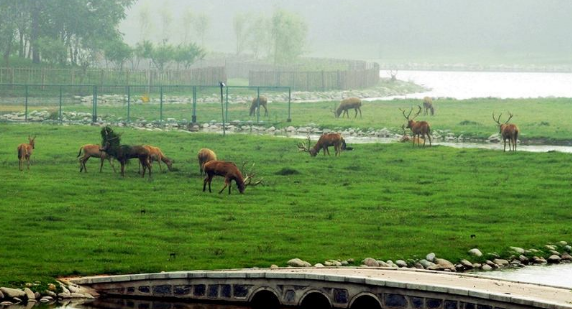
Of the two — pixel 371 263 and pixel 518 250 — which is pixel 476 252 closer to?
pixel 518 250

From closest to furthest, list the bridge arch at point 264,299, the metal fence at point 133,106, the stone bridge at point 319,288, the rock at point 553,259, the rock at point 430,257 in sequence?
the stone bridge at point 319,288 → the bridge arch at point 264,299 → the rock at point 430,257 → the rock at point 553,259 → the metal fence at point 133,106

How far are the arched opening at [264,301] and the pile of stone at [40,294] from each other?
3.65 metres

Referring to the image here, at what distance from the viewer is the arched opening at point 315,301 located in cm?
2953

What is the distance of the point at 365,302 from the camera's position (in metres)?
29.2

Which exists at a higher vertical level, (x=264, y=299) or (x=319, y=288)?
(x=319, y=288)

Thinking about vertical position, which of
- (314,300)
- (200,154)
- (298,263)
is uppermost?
(200,154)

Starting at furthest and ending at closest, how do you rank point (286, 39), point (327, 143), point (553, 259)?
point (286, 39) → point (327, 143) → point (553, 259)

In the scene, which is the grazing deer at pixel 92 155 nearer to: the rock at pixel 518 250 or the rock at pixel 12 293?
the rock at pixel 518 250

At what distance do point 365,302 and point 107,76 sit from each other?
273 feet

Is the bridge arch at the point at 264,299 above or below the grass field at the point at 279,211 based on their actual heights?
below

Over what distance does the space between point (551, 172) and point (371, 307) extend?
24099 mm

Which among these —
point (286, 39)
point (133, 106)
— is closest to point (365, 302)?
point (133, 106)

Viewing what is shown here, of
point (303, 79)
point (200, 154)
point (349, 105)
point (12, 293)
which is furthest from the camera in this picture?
point (303, 79)

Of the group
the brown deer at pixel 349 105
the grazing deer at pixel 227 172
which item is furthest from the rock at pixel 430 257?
the brown deer at pixel 349 105
